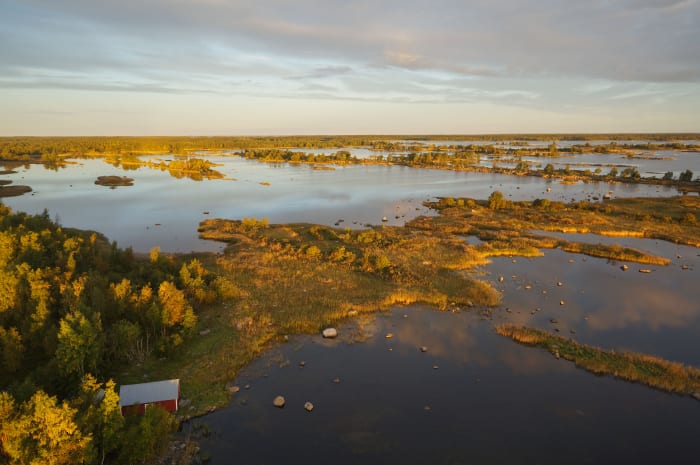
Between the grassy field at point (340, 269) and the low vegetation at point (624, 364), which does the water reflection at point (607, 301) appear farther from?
the grassy field at point (340, 269)

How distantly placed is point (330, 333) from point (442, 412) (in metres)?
10.8

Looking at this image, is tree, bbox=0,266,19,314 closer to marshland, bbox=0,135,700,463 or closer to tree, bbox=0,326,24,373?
marshland, bbox=0,135,700,463

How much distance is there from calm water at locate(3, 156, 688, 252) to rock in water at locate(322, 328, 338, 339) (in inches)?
1138

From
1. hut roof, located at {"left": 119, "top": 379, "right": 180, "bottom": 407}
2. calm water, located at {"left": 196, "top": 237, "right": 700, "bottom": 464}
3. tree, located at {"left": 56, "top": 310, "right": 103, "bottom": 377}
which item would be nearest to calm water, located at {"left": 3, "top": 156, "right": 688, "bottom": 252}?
tree, located at {"left": 56, "top": 310, "right": 103, "bottom": 377}

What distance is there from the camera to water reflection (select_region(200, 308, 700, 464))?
20.4m

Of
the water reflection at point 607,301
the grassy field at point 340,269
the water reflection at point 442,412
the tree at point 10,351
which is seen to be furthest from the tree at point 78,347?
the water reflection at point 607,301

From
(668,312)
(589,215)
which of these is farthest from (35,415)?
(589,215)

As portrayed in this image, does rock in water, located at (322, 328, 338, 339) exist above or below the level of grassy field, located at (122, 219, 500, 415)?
below

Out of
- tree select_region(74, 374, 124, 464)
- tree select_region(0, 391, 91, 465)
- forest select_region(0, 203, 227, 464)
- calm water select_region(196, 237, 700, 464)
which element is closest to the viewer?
tree select_region(0, 391, 91, 465)

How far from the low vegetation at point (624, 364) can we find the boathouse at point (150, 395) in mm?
24558

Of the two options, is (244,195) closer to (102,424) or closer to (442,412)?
(442,412)

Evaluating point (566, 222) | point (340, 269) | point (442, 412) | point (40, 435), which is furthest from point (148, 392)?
point (566, 222)

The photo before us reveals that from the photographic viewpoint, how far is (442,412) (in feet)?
76.8

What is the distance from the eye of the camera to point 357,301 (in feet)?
118
